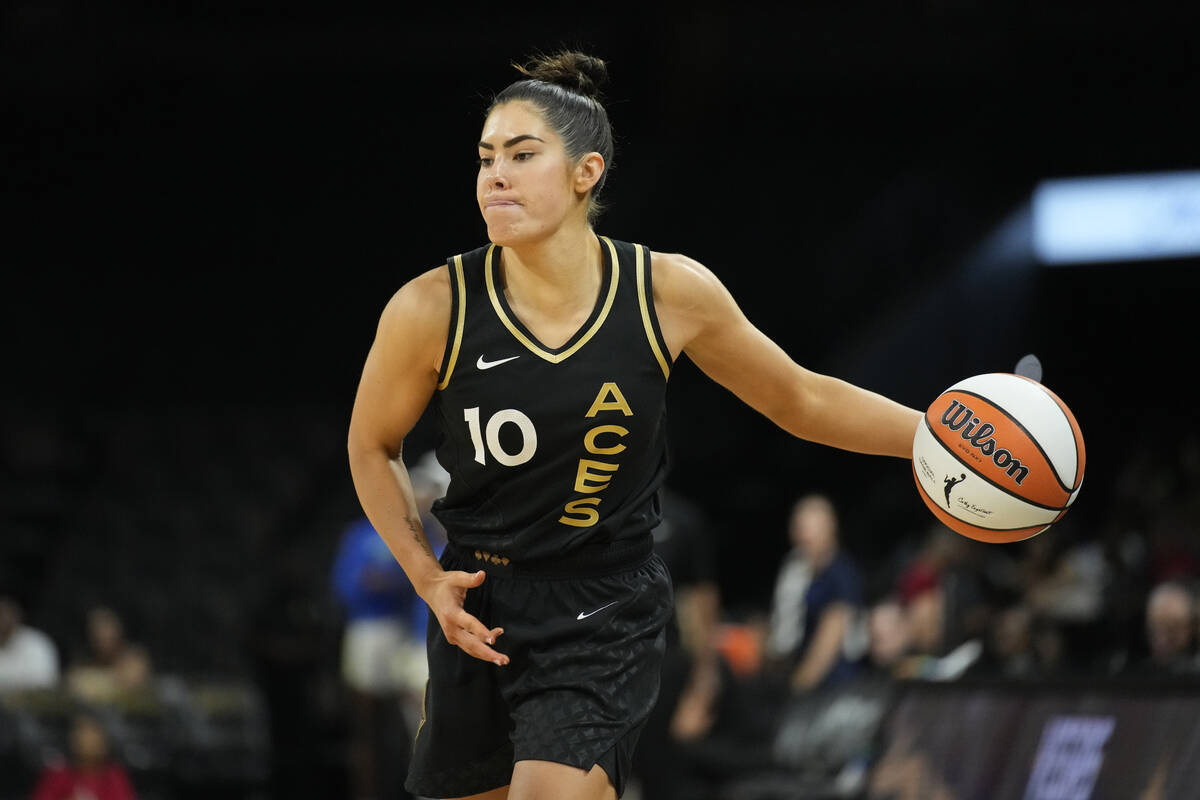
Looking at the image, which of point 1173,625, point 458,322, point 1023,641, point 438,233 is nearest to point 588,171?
point 458,322

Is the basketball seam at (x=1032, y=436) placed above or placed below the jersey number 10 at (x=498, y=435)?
above

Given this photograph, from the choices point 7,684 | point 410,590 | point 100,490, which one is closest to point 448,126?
point 100,490

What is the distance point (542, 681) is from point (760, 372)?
930 millimetres

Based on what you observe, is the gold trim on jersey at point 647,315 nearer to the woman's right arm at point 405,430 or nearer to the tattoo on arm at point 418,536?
the woman's right arm at point 405,430

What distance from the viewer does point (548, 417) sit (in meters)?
3.72

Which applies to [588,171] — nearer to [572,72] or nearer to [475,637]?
[572,72]

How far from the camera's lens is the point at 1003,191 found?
52.5 feet

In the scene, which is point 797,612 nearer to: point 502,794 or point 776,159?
point 502,794

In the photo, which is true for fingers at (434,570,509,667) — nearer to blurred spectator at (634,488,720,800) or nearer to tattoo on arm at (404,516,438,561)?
tattoo on arm at (404,516,438,561)

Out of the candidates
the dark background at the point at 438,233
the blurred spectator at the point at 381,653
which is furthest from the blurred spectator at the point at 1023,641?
the blurred spectator at the point at 381,653

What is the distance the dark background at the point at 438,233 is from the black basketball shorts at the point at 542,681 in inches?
373

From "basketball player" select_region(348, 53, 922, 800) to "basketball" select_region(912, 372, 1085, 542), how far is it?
0.52 m

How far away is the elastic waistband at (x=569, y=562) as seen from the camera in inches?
150

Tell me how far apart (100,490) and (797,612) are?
917 centimetres
